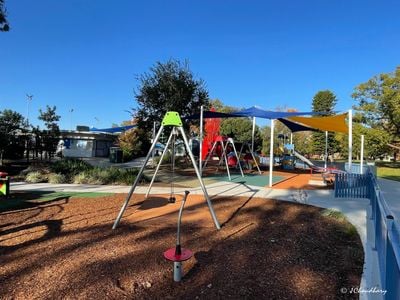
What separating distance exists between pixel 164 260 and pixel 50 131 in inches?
759

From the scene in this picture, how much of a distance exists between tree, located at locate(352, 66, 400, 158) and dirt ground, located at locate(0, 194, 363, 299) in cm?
2634

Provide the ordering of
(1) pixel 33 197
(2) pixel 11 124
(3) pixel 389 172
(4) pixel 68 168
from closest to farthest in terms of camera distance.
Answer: (1) pixel 33 197 < (4) pixel 68 168 < (2) pixel 11 124 < (3) pixel 389 172

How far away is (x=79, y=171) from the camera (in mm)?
12617

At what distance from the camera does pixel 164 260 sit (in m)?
4.07

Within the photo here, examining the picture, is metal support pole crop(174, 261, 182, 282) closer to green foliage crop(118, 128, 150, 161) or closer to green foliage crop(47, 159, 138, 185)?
green foliage crop(47, 159, 138, 185)

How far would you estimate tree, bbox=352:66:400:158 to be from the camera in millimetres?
28281

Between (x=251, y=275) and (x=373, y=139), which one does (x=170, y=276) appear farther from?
(x=373, y=139)

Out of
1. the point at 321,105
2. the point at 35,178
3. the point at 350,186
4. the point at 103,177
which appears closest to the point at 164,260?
the point at 350,186

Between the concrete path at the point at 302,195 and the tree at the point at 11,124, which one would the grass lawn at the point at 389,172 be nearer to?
the concrete path at the point at 302,195

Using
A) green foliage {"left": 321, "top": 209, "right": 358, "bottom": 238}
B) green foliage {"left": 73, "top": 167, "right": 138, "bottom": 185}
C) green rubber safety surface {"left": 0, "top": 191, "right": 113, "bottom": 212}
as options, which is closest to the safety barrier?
green foliage {"left": 321, "top": 209, "right": 358, "bottom": 238}

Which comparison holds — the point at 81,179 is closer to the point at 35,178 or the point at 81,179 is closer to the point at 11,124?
the point at 35,178

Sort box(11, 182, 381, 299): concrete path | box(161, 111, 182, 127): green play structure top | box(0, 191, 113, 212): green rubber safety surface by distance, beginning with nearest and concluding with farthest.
Answer: box(11, 182, 381, 299): concrete path, box(161, 111, 182, 127): green play structure top, box(0, 191, 113, 212): green rubber safety surface

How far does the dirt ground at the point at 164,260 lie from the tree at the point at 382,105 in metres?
26.3

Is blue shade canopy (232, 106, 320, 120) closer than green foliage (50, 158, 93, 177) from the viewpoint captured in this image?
Yes
